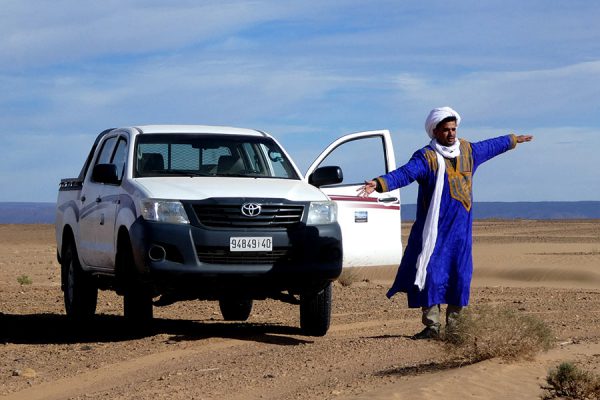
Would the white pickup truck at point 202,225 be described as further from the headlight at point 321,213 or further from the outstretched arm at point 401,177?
the outstretched arm at point 401,177

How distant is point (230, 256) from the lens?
36.5ft

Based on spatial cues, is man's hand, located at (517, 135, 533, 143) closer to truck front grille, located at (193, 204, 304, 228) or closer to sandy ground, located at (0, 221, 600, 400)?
sandy ground, located at (0, 221, 600, 400)

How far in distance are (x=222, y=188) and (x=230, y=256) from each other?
25.5 inches

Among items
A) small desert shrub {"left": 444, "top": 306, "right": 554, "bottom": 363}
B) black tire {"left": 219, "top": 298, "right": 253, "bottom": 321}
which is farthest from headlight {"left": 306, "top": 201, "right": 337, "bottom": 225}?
black tire {"left": 219, "top": 298, "right": 253, "bottom": 321}

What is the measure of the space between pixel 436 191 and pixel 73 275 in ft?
15.3

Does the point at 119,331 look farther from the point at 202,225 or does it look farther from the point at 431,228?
the point at 431,228

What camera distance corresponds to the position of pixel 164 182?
460 inches

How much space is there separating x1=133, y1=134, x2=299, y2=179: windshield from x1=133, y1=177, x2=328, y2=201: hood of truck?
1.27ft

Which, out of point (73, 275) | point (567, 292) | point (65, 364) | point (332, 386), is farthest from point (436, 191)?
point (567, 292)

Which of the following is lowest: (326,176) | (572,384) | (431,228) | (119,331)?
(119,331)

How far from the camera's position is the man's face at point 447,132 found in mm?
10820

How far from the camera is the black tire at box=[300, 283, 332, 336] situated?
12.0 metres

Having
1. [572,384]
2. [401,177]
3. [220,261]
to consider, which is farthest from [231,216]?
[572,384]

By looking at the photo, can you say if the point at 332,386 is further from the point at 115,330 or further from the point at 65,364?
the point at 115,330
